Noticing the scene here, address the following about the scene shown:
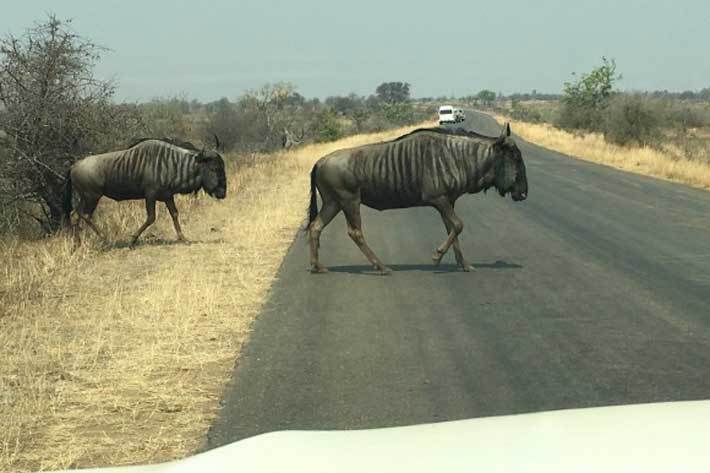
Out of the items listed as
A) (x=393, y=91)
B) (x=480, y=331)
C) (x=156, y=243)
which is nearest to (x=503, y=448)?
(x=480, y=331)

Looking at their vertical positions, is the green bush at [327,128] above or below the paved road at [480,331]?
below

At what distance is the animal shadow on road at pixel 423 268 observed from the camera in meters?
11.7

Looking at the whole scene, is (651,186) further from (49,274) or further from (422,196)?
(49,274)

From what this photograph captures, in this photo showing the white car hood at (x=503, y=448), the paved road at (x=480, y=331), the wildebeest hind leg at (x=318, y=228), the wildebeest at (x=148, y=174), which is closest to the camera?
the white car hood at (x=503, y=448)

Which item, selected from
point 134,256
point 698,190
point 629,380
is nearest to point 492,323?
point 629,380

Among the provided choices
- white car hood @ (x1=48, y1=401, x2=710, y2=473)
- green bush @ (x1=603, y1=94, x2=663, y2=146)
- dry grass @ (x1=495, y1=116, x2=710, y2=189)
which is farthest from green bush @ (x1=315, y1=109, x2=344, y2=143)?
white car hood @ (x1=48, y1=401, x2=710, y2=473)

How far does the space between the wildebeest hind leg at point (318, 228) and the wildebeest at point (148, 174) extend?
3134mm

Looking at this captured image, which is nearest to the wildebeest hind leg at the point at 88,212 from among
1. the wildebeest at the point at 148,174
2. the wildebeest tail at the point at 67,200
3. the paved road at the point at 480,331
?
the wildebeest at the point at 148,174

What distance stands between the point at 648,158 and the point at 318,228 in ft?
73.9

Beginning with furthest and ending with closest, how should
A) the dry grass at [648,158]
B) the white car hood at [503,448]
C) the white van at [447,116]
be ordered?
the white van at [447,116]
the dry grass at [648,158]
the white car hood at [503,448]

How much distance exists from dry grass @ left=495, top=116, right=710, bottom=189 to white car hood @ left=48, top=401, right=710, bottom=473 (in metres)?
22.1

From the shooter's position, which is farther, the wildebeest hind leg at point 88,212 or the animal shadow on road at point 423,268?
the wildebeest hind leg at point 88,212

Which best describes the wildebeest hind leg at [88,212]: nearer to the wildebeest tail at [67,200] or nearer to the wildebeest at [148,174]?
the wildebeest at [148,174]

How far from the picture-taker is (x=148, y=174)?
46.8 feet
